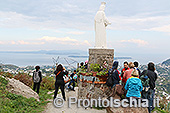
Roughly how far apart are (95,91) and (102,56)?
5.86 feet

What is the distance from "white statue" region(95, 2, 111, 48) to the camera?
8.46 meters

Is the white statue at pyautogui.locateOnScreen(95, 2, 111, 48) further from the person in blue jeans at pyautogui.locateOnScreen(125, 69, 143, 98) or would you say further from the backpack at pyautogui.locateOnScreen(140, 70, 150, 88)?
the person in blue jeans at pyautogui.locateOnScreen(125, 69, 143, 98)

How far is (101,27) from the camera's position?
8.52 metres

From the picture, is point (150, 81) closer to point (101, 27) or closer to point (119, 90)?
point (119, 90)

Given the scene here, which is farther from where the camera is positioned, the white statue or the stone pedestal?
the white statue

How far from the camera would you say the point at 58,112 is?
679cm

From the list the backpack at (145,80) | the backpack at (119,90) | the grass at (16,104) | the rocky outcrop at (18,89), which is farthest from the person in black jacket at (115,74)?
the rocky outcrop at (18,89)

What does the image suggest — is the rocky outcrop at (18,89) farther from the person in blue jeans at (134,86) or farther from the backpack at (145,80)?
the backpack at (145,80)

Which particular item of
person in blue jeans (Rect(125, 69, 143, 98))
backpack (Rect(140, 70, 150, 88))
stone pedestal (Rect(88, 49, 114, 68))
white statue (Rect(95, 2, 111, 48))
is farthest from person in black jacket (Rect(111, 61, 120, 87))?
white statue (Rect(95, 2, 111, 48))

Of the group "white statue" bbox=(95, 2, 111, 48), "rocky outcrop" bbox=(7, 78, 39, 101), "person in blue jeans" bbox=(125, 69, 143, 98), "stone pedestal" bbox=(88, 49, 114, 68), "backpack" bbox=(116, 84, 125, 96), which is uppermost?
"white statue" bbox=(95, 2, 111, 48)

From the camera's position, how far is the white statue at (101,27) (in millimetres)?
8461

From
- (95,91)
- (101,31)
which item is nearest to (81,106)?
(95,91)

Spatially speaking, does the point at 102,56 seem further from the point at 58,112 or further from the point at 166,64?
the point at 166,64

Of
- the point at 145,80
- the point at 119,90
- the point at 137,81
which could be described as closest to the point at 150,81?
the point at 145,80
